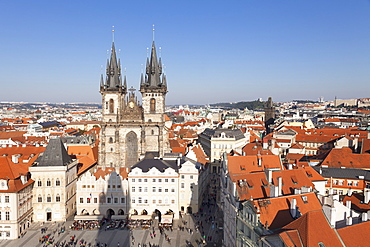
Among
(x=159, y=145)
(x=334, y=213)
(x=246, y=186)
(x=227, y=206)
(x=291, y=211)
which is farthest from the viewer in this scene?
(x=159, y=145)

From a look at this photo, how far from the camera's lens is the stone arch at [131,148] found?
88.8m

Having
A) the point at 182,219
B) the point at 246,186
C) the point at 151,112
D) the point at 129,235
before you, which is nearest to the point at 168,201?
the point at 182,219

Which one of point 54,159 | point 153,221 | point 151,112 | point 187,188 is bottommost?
point 153,221

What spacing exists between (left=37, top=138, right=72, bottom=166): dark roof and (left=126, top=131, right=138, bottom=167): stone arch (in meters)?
24.8

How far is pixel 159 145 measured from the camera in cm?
8819

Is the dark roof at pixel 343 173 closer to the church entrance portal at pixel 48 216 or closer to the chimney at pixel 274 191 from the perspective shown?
the chimney at pixel 274 191

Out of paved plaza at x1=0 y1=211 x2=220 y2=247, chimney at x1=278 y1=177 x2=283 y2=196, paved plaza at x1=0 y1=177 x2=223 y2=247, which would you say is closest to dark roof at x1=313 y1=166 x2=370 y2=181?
chimney at x1=278 y1=177 x2=283 y2=196

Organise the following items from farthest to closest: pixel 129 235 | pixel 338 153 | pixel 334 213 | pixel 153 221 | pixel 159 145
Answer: pixel 159 145, pixel 338 153, pixel 153 221, pixel 129 235, pixel 334 213

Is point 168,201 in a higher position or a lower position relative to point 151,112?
lower

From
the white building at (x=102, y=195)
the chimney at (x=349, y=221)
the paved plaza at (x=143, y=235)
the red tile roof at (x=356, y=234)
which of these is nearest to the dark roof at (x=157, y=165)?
the white building at (x=102, y=195)

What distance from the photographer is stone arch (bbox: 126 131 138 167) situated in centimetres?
8875

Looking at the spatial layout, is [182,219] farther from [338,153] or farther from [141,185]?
[338,153]

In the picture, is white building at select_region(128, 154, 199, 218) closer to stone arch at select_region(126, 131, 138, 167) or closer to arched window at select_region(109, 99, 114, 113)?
stone arch at select_region(126, 131, 138, 167)

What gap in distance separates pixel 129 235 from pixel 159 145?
3469 centimetres
